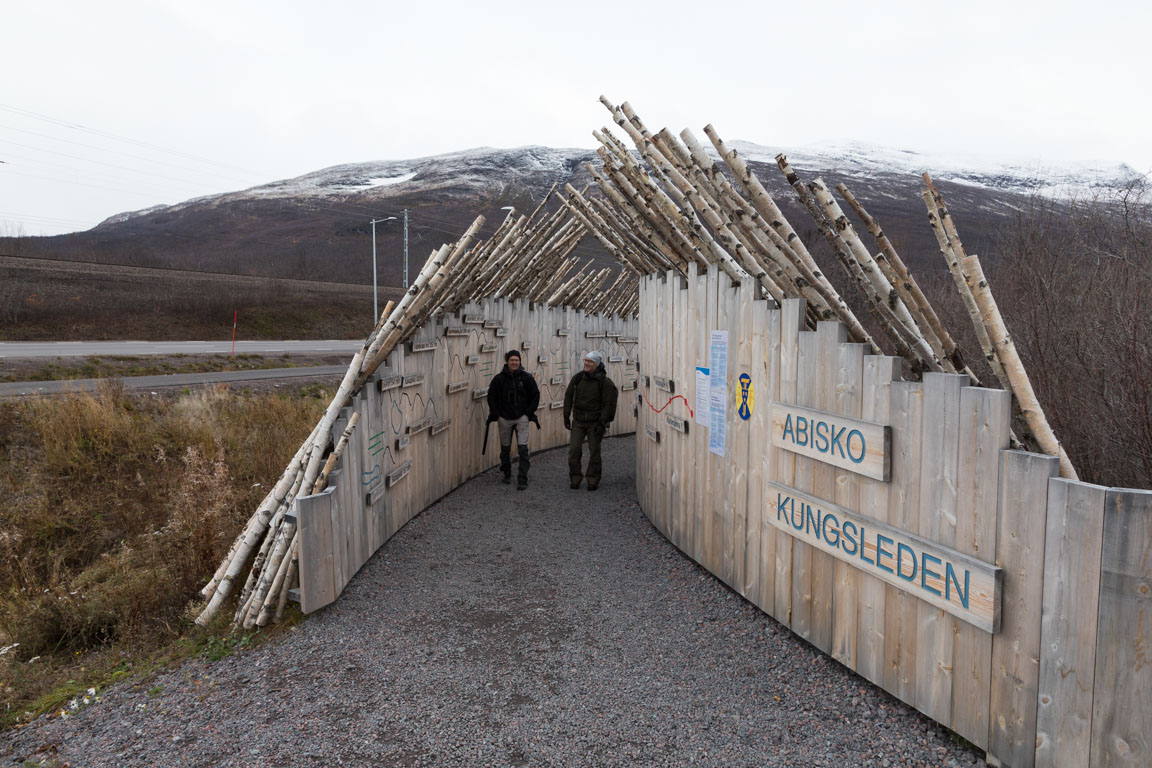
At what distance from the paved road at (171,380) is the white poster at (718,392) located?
10.8 meters

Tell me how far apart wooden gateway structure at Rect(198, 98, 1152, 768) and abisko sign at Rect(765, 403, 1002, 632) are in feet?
0.04

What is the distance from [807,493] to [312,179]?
159761 millimetres

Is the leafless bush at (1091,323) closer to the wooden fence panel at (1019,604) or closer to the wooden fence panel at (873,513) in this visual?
the wooden fence panel at (873,513)

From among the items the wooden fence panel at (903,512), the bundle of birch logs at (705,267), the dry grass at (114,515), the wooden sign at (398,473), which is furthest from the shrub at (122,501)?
the wooden fence panel at (903,512)

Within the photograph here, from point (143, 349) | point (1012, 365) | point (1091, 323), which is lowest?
point (143, 349)

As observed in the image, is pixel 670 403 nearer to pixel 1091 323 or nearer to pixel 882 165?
pixel 1091 323

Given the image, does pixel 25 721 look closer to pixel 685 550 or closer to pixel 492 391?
pixel 685 550

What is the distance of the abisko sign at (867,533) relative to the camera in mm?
2984

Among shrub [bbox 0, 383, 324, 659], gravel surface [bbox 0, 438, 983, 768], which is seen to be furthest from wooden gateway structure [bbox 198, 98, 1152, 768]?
shrub [bbox 0, 383, 324, 659]

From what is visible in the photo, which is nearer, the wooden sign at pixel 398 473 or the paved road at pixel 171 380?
the wooden sign at pixel 398 473

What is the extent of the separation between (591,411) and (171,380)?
1119cm

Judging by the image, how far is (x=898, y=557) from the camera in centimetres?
343

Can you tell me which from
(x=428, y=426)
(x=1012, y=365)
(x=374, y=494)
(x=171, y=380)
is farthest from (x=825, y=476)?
(x=171, y=380)

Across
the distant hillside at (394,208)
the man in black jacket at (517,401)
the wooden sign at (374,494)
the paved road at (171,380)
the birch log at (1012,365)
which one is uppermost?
the distant hillside at (394,208)
